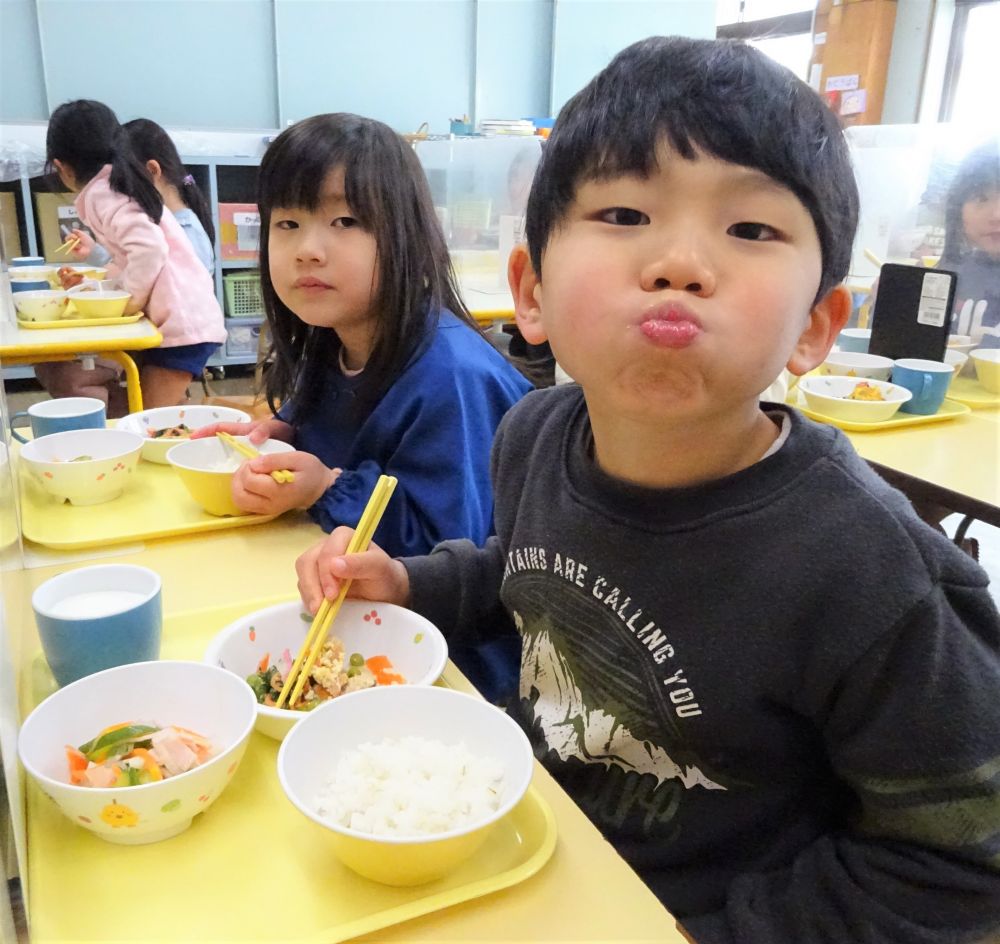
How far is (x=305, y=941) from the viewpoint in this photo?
0.55 meters

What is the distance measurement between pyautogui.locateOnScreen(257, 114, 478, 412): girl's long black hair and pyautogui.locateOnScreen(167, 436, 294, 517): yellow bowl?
0.22 meters

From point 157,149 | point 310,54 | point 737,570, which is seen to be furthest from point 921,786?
point 310,54

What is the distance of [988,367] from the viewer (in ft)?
6.62

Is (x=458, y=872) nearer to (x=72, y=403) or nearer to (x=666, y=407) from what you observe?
(x=666, y=407)

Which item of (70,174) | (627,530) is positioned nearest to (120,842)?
(627,530)

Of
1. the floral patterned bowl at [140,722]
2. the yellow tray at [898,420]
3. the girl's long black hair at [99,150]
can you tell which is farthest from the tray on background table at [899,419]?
the girl's long black hair at [99,150]

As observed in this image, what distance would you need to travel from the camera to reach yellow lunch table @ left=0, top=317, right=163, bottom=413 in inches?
92.9

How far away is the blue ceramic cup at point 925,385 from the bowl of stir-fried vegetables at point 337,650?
1.39m

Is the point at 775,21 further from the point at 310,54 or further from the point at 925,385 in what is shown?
the point at 925,385

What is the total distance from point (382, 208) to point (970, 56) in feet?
17.0

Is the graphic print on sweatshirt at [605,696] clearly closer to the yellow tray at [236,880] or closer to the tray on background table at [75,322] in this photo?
the yellow tray at [236,880]

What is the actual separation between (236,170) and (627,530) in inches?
202

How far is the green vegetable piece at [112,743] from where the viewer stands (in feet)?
2.19

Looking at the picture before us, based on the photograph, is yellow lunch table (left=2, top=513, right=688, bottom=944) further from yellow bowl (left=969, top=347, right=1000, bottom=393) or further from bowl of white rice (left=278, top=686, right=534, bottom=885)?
yellow bowl (left=969, top=347, right=1000, bottom=393)
